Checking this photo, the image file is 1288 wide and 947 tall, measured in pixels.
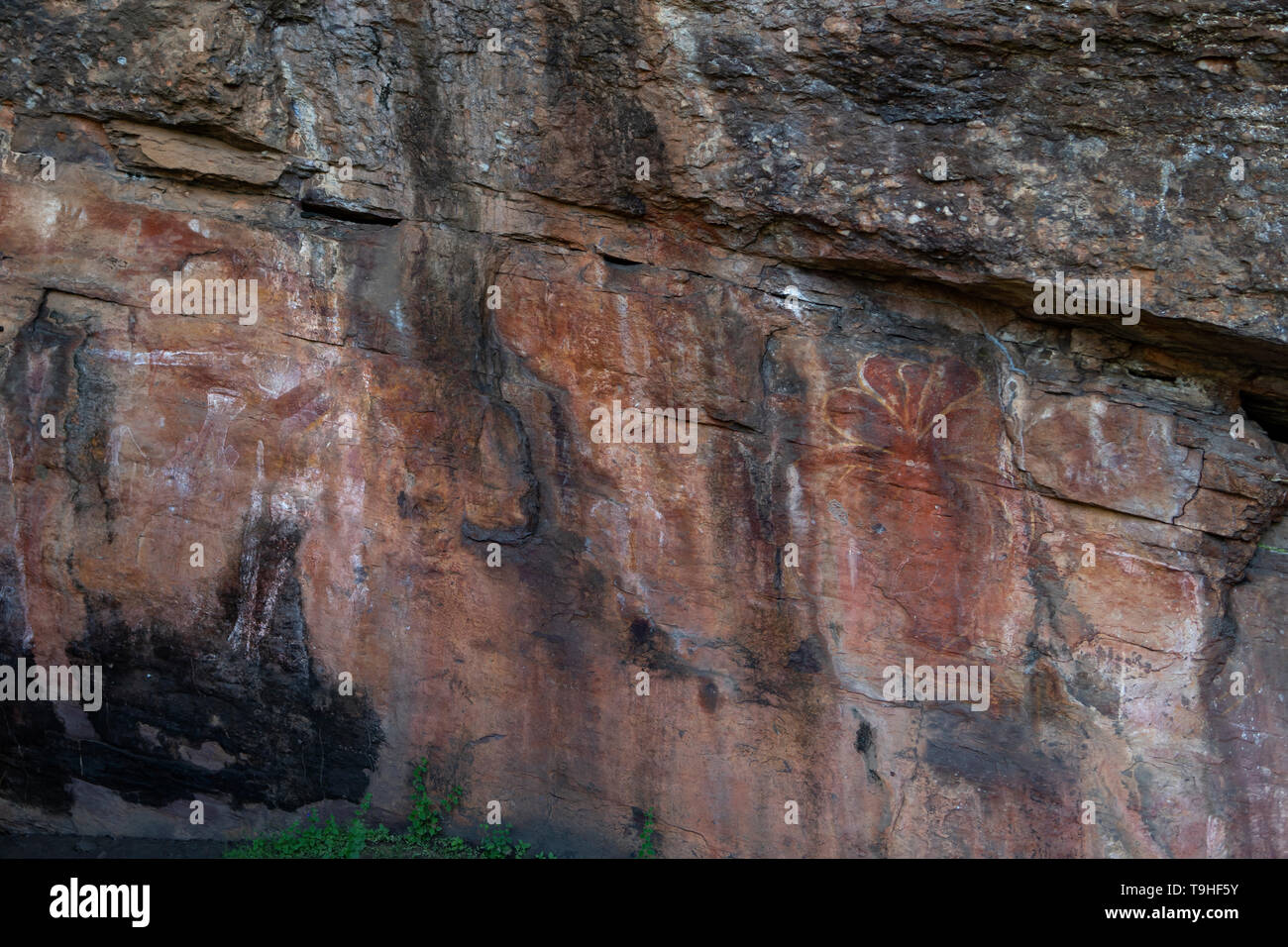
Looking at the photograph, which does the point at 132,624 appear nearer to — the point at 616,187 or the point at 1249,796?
the point at 616,187

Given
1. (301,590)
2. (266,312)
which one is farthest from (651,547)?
(266,312)

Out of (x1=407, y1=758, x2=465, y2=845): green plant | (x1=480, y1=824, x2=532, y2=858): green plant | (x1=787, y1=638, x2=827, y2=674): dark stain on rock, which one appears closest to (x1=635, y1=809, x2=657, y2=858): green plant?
(x1=480, y1=824, x2=532, y2=858): green plant

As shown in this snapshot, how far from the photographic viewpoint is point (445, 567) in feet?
20.6

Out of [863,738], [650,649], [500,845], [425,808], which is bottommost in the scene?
[500,845]

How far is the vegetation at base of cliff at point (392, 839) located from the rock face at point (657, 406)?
15 centimetres

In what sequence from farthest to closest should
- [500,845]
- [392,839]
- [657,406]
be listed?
[392,839] → [500,845] → [657,406]

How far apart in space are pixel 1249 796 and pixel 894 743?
1.73 m

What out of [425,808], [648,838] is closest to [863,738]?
[648,838]

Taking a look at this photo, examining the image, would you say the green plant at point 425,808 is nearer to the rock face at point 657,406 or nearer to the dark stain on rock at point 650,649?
the rock face at point 657,406

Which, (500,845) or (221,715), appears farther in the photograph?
(221,715)

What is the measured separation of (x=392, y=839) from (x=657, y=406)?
10.1 feet

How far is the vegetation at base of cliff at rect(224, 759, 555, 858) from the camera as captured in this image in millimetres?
6402

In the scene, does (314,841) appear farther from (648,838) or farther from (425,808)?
(648,838)

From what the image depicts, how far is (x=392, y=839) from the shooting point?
648 centimetres
